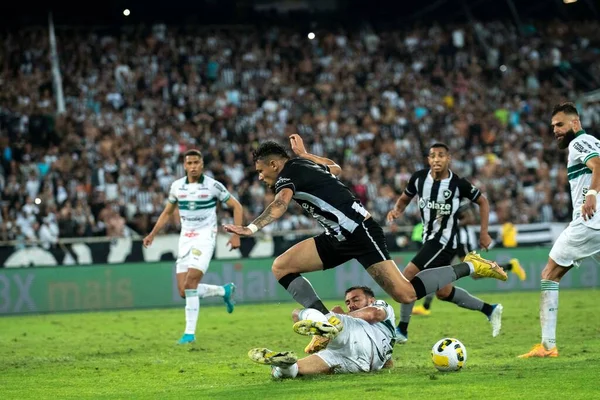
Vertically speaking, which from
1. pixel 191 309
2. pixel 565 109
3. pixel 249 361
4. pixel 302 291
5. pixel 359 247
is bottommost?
pixel 249 361

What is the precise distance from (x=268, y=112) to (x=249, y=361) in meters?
18.9

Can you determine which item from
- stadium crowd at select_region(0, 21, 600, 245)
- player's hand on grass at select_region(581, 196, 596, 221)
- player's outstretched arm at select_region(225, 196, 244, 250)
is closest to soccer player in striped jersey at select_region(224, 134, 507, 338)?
player's hand on grass at select_region(581, 196, 596, 221)

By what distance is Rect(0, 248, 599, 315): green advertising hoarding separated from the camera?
21234 mm

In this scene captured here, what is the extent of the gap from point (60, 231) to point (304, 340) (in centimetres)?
1077

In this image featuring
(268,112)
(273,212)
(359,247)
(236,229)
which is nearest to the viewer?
(236,229)

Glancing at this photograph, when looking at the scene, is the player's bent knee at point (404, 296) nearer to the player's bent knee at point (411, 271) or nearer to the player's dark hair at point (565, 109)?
the player's dark hair at point (565, 109)

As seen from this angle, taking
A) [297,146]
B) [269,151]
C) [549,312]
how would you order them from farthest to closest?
[297,146], [549,312], [269,151]

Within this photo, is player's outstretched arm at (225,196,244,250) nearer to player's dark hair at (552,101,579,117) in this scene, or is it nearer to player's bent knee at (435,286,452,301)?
player's bent knee at (435,286,452,301)

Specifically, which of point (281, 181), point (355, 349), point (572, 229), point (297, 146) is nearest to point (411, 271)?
point (572, 229)

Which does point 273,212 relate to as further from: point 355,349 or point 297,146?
point 297,146

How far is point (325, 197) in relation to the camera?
31.7ft

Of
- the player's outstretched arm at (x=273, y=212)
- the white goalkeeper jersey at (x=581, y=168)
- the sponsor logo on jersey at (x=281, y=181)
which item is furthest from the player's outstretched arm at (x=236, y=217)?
the white goalkeeper jersey at (x=581, y=168)

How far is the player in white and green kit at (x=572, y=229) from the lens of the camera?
10180 millimetres

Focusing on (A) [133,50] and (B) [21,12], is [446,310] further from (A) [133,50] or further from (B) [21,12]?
(B) [21,12]
